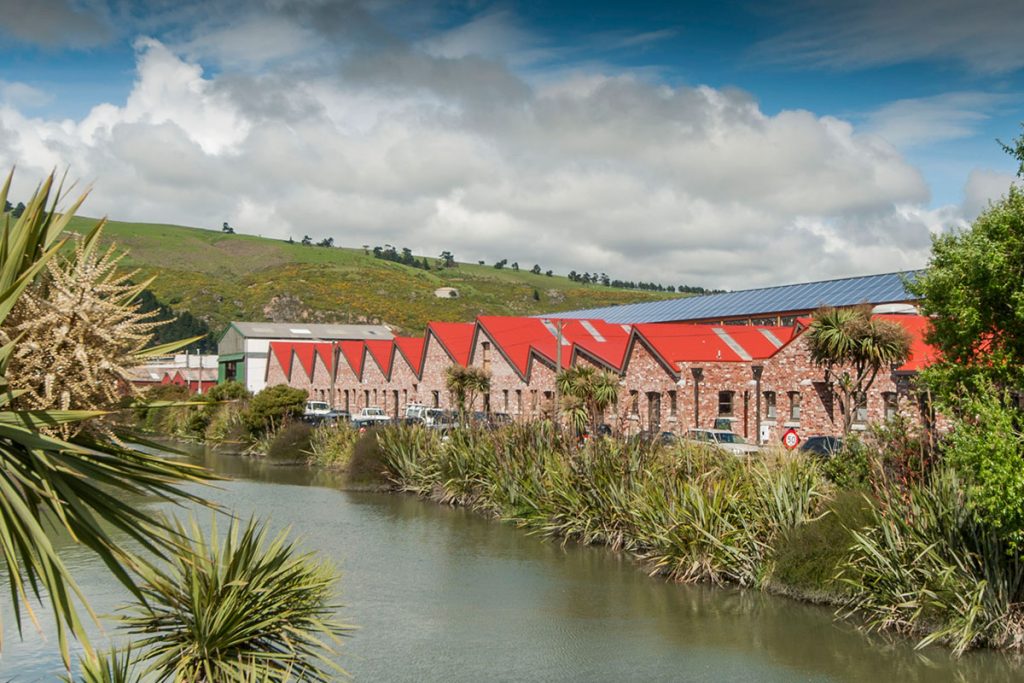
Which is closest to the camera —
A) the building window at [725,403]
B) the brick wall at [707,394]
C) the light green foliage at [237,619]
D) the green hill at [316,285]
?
the light green foliage at [237,619]

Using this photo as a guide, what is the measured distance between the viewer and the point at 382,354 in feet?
220

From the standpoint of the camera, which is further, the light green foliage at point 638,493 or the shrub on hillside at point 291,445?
the shrub on hillside at point 291,445

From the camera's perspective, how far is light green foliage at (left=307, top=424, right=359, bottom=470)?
43875 millimetres

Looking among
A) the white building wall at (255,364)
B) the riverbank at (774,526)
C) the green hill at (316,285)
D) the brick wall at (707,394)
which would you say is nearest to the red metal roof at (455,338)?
the brick wall at (707,394)

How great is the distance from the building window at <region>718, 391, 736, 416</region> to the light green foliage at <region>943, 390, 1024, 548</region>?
25.4m

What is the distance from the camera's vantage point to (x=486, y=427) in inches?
1251

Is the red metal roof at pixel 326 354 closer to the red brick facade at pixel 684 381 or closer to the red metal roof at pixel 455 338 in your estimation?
the red brick facade at pixel 684 381

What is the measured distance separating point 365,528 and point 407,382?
35.2 m

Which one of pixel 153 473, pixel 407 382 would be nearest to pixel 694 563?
pixel 153 473

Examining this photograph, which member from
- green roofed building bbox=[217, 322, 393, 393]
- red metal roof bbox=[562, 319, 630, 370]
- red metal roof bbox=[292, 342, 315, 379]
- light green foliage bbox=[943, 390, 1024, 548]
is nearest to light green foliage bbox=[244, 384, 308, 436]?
red metal roof bbox=[562, 319, 630, 370]

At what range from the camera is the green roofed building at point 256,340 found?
283ft

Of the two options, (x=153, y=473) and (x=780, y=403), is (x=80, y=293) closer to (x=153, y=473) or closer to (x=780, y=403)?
(x=153, y=473)

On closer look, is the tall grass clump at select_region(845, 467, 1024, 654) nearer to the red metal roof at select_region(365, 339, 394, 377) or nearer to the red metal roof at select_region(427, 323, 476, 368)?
the red metal roof at select_region(427, 323, 476, 368)

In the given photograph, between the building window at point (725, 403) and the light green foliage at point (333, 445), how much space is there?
50.6ft
